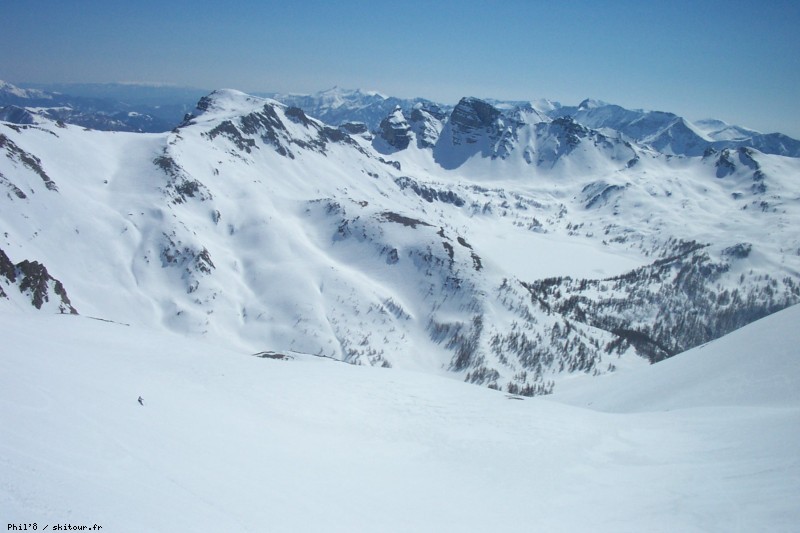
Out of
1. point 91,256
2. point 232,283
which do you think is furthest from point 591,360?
point 91,256

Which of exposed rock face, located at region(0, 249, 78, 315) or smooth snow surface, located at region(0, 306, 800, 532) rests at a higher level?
smooth snow surface, located at region(0, 306, 800, 532)

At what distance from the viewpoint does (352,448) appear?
2577 centimetres

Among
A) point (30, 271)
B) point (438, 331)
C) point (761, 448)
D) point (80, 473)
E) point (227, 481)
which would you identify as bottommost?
point (438, 331)

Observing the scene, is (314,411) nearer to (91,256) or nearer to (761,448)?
(761,448)

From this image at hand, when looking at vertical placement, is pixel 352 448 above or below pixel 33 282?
above

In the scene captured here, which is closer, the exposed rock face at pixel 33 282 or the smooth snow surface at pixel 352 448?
the smooth snow surface at pixel 352 448

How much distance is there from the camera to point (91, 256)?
451 ft

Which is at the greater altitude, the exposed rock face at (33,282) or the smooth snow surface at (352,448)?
the smooth snow surface at (352,448)

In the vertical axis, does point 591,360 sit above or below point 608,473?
below

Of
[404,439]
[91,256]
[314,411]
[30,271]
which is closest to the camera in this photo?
[404,439]

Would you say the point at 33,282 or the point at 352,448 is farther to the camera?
the point at 33,282

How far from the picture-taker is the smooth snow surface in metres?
15.3

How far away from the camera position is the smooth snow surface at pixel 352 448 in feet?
50.2

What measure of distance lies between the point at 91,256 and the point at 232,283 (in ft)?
148
